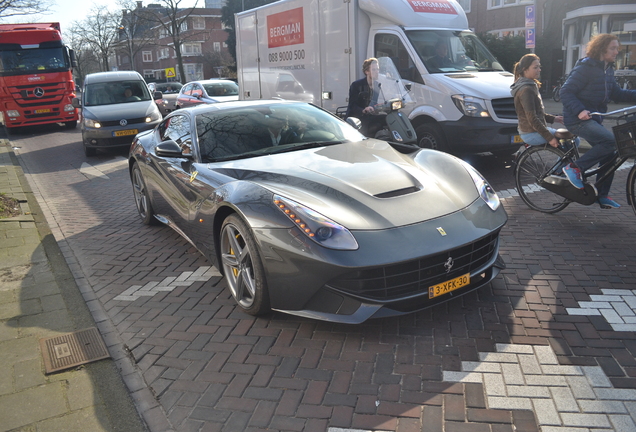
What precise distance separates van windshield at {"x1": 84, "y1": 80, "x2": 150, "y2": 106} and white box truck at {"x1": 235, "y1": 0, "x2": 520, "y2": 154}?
4236 mm

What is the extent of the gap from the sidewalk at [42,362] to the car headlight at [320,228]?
1.39 m

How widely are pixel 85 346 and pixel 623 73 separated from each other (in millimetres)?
23270

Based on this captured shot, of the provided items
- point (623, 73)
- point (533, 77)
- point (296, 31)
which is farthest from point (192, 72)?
point (533, 77)

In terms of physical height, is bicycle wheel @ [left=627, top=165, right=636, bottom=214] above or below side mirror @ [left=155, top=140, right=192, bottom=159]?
below

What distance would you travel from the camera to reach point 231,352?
3.55m

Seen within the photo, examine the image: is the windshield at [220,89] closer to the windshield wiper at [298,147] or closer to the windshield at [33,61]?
the windshield at [33,61]

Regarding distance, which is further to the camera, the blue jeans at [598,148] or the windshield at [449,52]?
the windshield at [449,52]

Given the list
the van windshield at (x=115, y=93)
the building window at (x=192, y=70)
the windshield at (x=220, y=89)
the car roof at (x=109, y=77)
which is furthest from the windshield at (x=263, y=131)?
the building window at (x=192, y=70)

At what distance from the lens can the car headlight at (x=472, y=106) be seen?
324 inches

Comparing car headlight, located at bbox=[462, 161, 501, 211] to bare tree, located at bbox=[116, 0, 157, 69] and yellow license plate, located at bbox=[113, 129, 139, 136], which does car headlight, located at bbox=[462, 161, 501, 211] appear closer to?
yellow license plate, located at bbox=[113, 129, 139, 136]

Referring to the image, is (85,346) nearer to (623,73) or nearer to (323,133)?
(323,133)

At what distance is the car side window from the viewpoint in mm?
5012

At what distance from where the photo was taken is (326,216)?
352cm

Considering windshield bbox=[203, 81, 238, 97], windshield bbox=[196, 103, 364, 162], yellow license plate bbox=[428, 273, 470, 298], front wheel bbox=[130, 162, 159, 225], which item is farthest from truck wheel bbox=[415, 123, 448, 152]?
windshield bbox=[203, 81, 238, 97]
